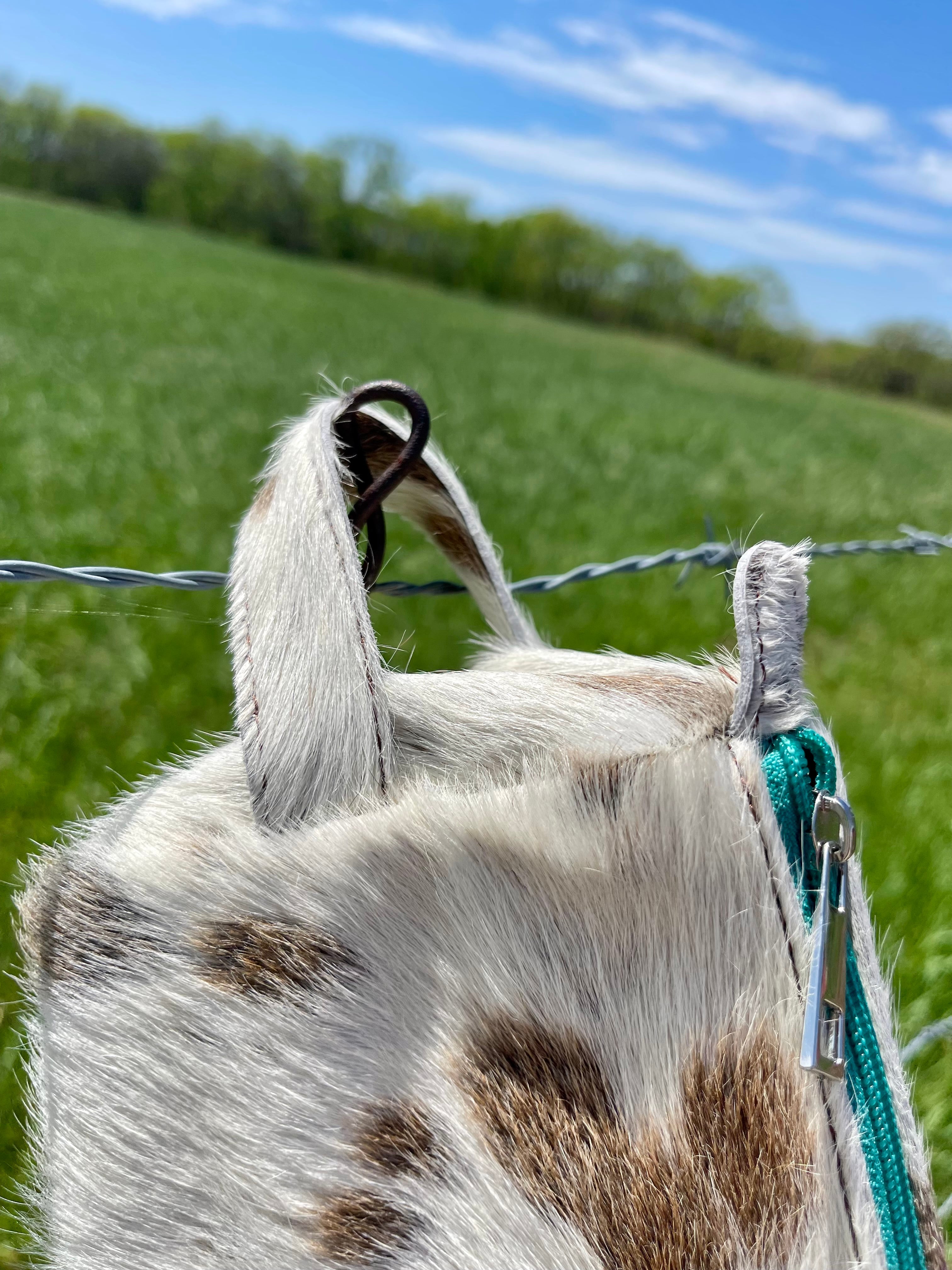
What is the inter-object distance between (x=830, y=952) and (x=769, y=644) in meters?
0.24

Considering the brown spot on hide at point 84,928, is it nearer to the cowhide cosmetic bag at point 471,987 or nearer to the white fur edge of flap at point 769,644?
the cowhide cosmetic bag at point 471,987

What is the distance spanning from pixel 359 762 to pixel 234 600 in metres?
0.22

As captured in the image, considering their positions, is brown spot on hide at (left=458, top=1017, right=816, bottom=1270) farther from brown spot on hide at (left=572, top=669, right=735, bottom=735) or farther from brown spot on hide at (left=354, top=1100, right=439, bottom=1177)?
brown spot on hide at (left=572, top=669, right=735, bottom=735)

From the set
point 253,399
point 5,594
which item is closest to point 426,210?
point 253,399

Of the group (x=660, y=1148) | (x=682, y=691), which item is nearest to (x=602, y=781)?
(x=682, y=691)

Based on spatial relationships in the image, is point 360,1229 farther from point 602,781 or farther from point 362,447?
point 362,447

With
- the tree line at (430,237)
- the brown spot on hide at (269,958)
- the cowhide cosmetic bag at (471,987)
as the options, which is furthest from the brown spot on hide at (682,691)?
the tree line at (430,237)

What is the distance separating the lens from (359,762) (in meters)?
0.74

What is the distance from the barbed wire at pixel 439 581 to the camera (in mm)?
1027

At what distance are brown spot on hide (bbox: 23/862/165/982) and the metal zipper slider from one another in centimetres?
50

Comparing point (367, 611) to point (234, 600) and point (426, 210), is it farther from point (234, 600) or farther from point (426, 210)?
point (426, 210)

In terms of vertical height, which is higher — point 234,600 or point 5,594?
point 234,600

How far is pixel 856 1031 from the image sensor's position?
0.71m

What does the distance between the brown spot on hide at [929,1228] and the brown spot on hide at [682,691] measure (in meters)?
0.39
